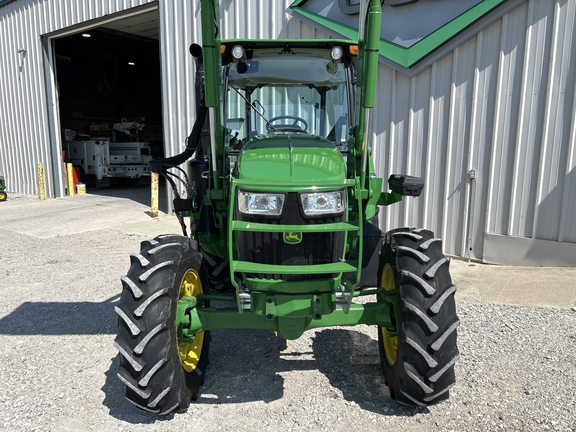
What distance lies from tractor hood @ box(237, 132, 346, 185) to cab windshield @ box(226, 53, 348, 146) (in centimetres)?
70

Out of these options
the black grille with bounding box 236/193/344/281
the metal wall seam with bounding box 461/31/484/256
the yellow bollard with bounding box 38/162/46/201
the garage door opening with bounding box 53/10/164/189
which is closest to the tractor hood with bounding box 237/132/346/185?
the black grille with bounding box 236/193/344/281

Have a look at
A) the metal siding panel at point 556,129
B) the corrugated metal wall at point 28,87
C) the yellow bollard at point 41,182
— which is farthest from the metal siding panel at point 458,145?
the yellow bollard at point 41,182

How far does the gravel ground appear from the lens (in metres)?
2.81

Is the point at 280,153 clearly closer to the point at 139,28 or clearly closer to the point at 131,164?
the point at 139,28

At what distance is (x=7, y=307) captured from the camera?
4.79m

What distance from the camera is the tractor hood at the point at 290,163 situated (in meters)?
2.71

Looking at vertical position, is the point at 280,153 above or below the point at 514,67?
below

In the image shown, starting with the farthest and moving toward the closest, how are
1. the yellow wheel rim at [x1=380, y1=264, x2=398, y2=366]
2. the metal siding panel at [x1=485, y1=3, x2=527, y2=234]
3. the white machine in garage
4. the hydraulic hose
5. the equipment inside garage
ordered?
the equipment inside garage < the white machine in garage < the metal siding panel at [x1=485, y1=3, x2=527, y2=234] < the hydraulic hose < the yellow wheel rim at [x1=380, y1=264, x2=398, y2=366]

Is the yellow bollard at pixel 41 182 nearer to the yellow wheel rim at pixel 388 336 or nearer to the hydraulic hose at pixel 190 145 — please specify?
the hydraulic hose at pixel 190 145

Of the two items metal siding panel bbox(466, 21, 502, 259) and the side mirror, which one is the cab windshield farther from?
metal siding panel bbox(466, 21, 502, 259)

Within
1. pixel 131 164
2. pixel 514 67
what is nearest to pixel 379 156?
pixel 514 67

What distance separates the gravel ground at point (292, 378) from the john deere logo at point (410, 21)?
3554 millimetres

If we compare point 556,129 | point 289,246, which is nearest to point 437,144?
point 556,129

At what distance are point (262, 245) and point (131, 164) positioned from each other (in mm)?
15381
